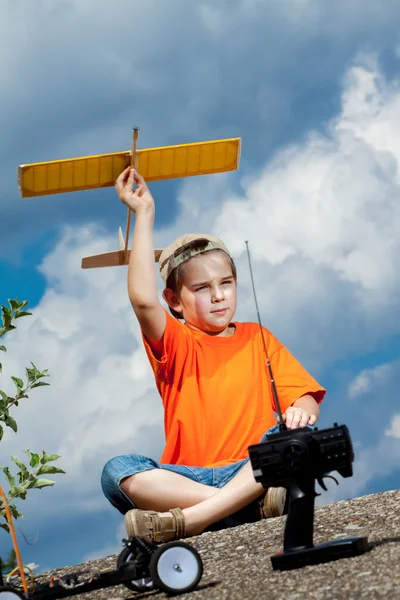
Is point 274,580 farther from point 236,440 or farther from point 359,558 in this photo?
point 236,440

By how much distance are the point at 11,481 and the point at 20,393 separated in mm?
498

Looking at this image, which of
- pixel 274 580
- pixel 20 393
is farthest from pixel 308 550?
pixel 20 393

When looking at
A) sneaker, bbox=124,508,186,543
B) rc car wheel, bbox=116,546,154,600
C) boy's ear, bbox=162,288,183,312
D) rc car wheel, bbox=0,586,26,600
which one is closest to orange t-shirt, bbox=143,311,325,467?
boy's ear, bbox=162,288,183,312

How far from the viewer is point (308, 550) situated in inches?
114

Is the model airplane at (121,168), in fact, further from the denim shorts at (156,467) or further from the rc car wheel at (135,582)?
the rc car wheel at (135,582)

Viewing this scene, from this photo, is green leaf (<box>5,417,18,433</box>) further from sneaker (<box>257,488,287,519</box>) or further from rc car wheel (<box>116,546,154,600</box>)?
rc car wheel (<box>116,546,154,600</box>)

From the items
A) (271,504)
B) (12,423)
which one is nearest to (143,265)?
(12,423)

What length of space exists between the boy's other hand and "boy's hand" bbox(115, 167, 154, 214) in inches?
55.7

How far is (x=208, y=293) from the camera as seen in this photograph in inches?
194

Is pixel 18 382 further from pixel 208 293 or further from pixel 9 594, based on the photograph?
pixel 9 594

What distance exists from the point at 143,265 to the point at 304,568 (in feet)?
6.62

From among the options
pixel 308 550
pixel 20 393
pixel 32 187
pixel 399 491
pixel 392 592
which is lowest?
pixel 392 592

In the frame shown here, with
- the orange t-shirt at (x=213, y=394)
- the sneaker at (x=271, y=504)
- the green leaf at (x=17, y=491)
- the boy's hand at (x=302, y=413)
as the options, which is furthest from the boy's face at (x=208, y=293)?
the green leaf at (x=17, y=491)

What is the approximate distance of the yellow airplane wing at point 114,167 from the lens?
4805 mm
